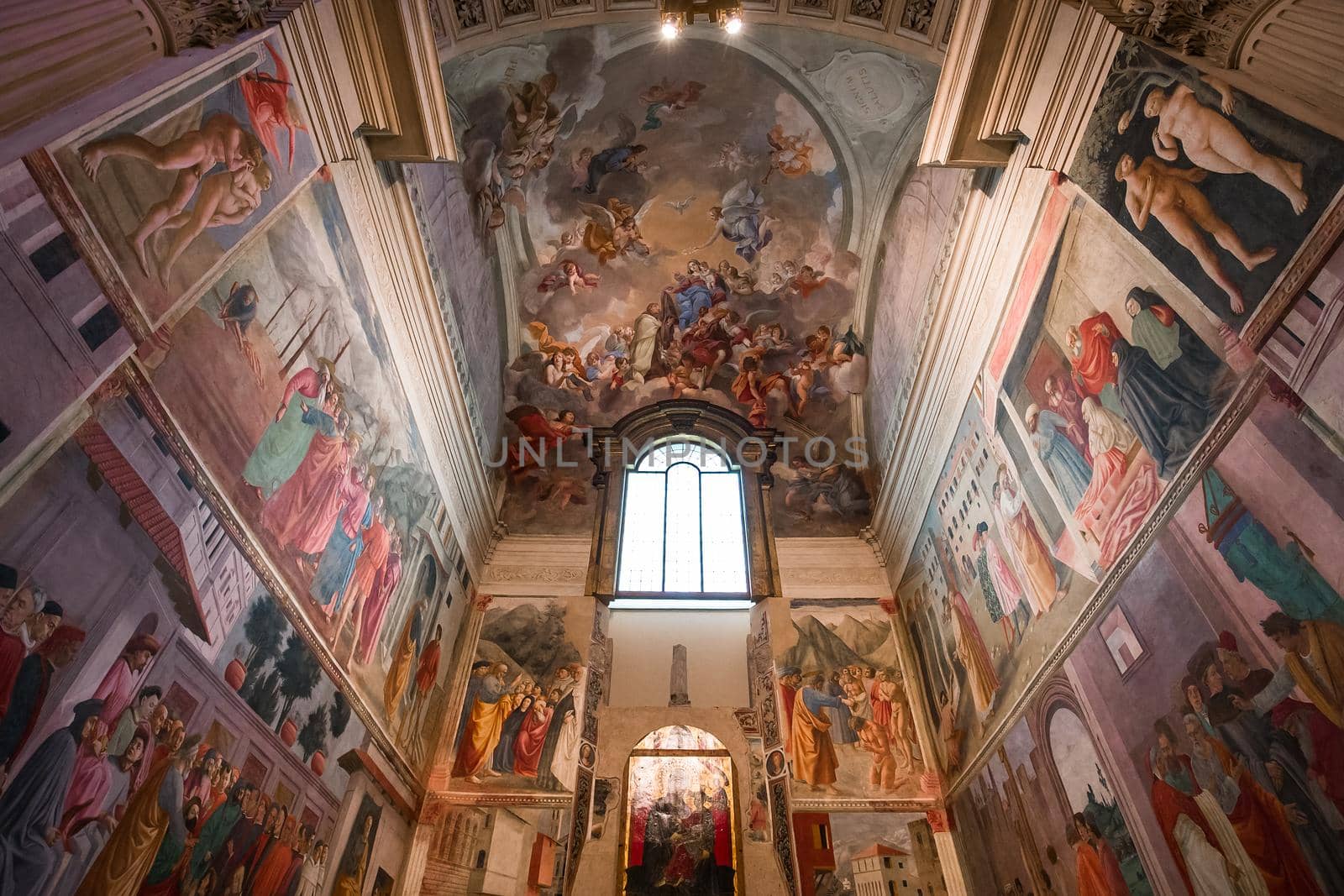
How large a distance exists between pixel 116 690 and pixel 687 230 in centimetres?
1144

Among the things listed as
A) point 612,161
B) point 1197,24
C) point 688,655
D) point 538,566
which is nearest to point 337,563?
point 538,566

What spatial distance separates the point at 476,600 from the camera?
12.2 meters

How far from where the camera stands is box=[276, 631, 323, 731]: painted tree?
6559 mm

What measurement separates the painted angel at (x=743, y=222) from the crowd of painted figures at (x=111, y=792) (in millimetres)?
11185

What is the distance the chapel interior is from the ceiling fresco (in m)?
0.09

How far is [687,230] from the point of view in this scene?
13859 millimetres

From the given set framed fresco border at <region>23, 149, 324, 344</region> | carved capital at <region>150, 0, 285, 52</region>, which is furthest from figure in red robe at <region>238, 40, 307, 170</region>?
framed fresco border at <region>23, 149, 324, 344</region>

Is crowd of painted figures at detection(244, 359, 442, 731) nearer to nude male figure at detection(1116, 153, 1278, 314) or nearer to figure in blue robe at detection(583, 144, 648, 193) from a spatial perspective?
figure in blue robe at detection(583, 144, 648, 193)

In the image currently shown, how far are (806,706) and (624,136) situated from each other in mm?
9640

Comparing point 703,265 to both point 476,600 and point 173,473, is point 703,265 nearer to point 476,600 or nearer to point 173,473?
point 476,600

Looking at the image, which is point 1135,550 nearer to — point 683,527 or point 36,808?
point 36,808

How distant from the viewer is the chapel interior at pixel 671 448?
14.3 ft

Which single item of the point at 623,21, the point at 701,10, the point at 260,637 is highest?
the point at 623,21

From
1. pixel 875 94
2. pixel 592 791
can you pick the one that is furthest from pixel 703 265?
pixel 592 791
